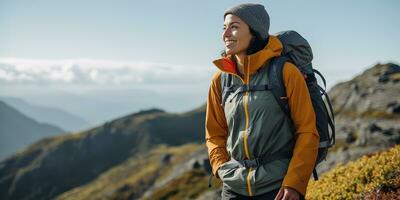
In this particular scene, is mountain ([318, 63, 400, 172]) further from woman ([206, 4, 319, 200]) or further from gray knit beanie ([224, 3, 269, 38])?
gray knit beanie ([224, 3, 269, 38])

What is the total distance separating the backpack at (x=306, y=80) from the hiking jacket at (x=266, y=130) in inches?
3.6

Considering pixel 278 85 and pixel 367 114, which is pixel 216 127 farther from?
pixel 367 114

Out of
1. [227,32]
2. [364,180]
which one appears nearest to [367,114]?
[364,180]

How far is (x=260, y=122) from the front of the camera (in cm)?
639

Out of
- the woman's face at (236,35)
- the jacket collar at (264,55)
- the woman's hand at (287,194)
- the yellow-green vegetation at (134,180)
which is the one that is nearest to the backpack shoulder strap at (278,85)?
the jacket collar at (264,55)

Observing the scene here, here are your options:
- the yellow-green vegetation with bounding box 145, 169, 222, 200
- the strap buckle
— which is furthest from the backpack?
the yellow-green vegetation with bounding box 145, 169, 222, 200

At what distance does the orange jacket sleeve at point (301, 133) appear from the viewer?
611 centimetres

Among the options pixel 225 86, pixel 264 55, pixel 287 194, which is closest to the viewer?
pixel 287 194

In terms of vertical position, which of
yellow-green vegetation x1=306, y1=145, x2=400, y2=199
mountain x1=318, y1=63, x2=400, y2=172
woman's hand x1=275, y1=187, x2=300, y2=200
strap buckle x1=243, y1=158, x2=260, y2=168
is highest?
strap buckle x1=243, y1=158, x2=260, y2=168

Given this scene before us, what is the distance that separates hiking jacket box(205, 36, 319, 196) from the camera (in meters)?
6.16

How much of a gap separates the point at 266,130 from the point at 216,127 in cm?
132

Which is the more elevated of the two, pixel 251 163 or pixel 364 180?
pixel 251 163

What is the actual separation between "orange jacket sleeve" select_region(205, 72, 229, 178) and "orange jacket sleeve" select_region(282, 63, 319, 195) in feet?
4.74

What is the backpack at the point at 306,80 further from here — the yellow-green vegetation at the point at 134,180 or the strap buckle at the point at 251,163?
the yellow-green vegetation at the point at 134,180
